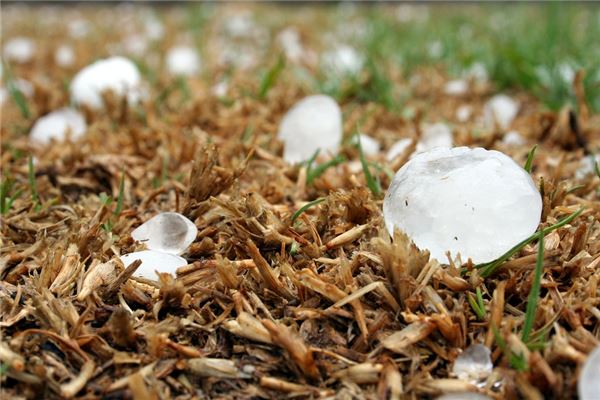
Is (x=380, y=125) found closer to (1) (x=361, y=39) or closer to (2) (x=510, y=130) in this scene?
(2) (x=510, y=130)

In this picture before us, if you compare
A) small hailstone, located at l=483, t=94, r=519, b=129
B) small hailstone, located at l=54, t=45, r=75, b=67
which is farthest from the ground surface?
small hailstone, located at l=54, t=45, r=75, b=67

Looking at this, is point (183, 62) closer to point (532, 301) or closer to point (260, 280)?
point (260, 280)

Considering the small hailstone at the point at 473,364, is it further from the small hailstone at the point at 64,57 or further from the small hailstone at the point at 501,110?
the small hailstone at the point at 64,57

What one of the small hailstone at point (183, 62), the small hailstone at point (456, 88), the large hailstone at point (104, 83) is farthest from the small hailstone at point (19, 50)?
the small hailstone at point (456, 88)

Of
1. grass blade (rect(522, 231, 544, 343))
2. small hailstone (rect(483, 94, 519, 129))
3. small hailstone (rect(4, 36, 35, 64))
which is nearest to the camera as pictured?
grass blade (rect(522, 231, 544, 343))

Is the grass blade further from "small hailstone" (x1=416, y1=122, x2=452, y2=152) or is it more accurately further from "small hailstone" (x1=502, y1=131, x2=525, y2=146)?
"small hailstone" (x1=502, y1=131, x2=525, y2=146)
